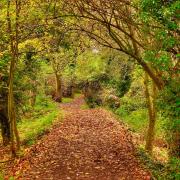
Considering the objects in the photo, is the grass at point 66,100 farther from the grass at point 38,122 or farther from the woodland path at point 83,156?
the woodland path at point 83,156

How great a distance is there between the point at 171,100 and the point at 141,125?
1775 centimetres

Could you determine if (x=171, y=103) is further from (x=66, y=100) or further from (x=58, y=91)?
(x=66, y=100)

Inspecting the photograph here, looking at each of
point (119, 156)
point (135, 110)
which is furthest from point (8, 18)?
point (135, 110)

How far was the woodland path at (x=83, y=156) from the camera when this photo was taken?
40.6 ft

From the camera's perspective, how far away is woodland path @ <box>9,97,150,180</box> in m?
12.4

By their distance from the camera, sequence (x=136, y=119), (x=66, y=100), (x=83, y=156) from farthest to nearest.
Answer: (x=66, y=100)
(x=136, y=119)
(x=83, y=156)

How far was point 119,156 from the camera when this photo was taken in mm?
14906

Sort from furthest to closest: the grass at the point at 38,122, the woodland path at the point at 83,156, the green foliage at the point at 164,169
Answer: the grass at the point at 38,122 → the woodland path at the point at 83,156 → the green foliage at the point at 164,169

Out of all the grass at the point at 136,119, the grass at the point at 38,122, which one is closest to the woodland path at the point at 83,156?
the grass at the point at 38,122

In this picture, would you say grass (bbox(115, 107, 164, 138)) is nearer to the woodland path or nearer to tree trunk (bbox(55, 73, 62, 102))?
the woodland path

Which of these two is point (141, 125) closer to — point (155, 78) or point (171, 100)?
point (155, 78)

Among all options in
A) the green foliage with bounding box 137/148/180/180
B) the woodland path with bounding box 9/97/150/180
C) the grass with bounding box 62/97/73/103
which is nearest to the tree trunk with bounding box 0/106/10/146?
the woodland path with bounding box 9/97/150/180

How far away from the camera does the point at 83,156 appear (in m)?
14.9

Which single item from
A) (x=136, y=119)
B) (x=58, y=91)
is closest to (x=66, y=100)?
(x=58, y=91)
